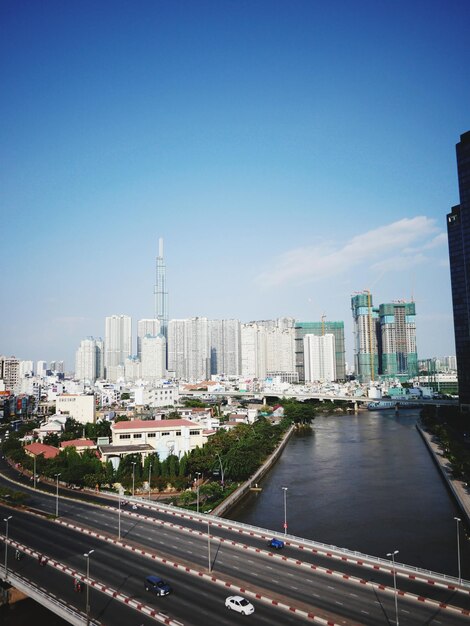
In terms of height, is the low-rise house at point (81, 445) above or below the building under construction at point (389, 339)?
below

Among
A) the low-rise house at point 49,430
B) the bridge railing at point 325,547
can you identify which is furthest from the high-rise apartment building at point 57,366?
the bridge railing at point 325,547

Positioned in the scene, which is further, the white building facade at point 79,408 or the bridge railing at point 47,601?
the white building facade at point 79,408

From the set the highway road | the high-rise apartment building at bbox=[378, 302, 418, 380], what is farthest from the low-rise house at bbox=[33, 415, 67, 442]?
the high-rise apartment building at bbox=[378, 302, 418, 380]

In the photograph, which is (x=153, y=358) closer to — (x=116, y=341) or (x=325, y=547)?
(x=116, y=341)

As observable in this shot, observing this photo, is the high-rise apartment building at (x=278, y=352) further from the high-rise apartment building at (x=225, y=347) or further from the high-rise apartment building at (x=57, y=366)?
the high-rise apartment building at (x=57, y=366)

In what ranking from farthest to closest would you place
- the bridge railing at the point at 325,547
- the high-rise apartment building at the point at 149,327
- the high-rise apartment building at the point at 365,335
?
1. the high-rise apartment building at the point at 149,327
2. the high-rise apartment building at the point at 365,335
3. the bridge railing at the point at 325,547

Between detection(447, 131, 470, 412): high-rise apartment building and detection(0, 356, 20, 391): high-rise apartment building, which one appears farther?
detection(0, 356, 20, 391): high-rise apartment building

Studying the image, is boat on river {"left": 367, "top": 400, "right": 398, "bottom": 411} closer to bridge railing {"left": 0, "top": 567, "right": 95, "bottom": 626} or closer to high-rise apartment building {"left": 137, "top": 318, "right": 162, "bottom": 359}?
bridge railing {"left": 0, "top": 567, "right": 95, "bottom": 626}

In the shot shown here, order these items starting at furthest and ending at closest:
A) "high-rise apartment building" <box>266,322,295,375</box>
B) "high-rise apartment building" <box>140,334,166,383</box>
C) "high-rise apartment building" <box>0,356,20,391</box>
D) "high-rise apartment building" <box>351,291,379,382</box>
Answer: "high-rise apartment building" <box>351,291,379,382</box> < "high-rise apartment building" <box>266,322,295,375</box> < "high-rise apartment building" <box>140,334,166,383</box> < "high-rise apartment building" <box>0,356,20,391</box>
